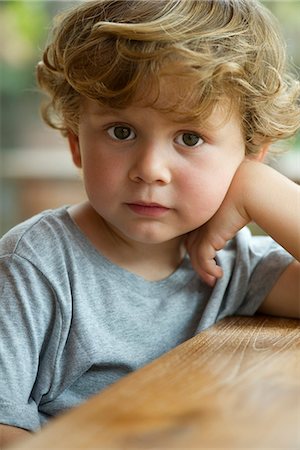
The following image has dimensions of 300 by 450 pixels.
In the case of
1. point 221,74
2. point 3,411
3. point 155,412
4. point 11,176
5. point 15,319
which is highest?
point 221,74

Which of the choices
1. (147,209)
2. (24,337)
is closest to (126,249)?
(147,209)

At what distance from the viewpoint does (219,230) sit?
137 cm

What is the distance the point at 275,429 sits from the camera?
65cm

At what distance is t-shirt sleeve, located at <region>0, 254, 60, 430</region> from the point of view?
115 cm

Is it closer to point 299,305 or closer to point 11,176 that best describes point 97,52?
point 299,305

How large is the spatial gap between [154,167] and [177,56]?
16cm

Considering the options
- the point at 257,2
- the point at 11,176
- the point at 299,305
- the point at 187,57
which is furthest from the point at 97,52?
the point at 11,176

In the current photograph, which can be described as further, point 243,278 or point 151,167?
point 243,278

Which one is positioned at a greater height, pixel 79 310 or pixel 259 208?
pixel 259 208

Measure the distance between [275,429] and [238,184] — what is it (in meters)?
0.74

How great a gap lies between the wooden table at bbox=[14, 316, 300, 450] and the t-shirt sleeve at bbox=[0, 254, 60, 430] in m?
0.29

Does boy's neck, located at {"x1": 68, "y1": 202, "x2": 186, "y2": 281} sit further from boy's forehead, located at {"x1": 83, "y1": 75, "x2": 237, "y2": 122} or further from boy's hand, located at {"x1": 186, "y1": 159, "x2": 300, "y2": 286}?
boy's forehead, located at {"x1": 83, "y1": 75, "x2": 237, "y2": 122}

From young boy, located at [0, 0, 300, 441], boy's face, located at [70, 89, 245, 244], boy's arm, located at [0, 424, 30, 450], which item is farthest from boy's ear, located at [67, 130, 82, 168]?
boy's arm, located at [0, 424, 30, 450]

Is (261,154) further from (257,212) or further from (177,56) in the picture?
(177,56)
